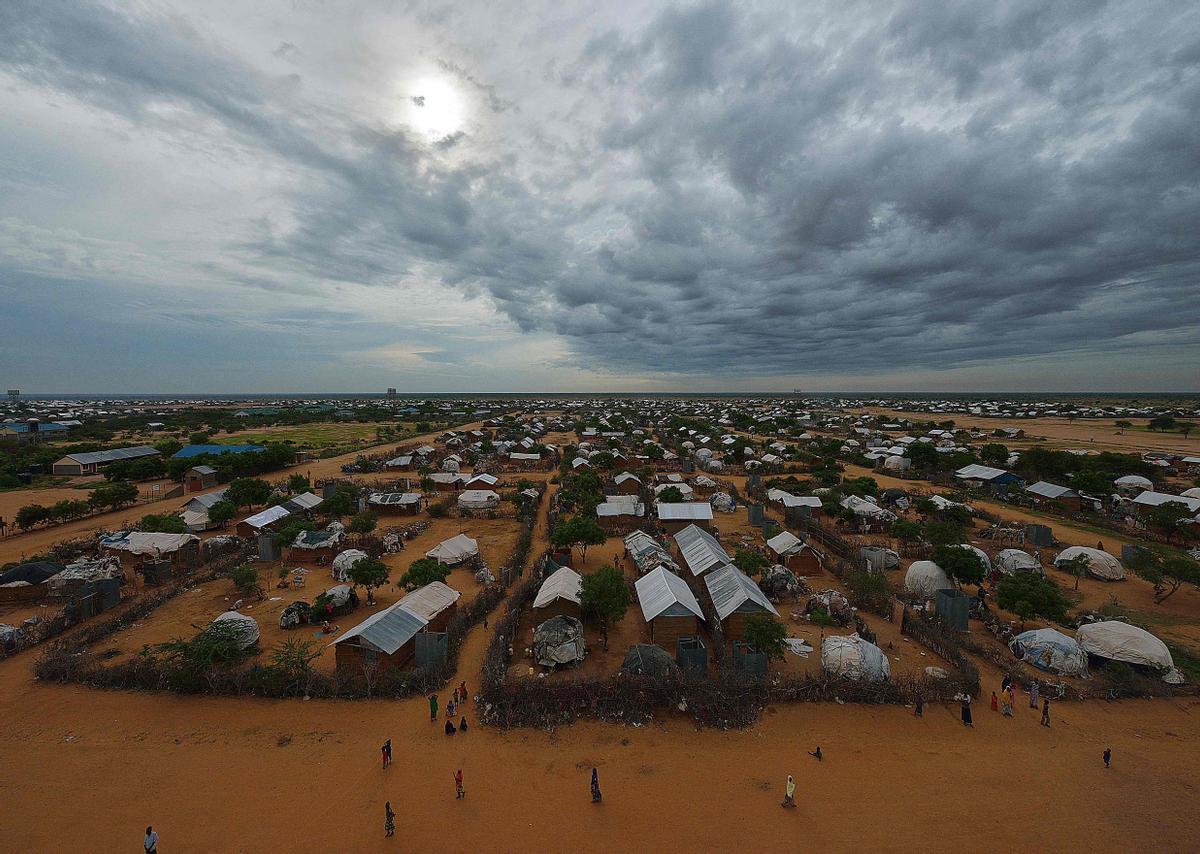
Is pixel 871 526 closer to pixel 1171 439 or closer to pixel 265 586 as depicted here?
pixel 265 586

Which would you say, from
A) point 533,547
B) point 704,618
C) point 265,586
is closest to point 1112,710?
point 704,618

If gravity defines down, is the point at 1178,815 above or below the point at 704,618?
below

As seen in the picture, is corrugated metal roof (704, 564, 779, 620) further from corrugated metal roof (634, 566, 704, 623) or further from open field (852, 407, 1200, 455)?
open field (852, 407, 1200, 455)

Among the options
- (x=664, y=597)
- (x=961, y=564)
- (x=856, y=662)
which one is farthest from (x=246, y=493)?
(x=961, y=564)

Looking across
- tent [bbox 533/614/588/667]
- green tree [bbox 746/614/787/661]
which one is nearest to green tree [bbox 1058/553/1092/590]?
green tree [bbox 746/614/787/661]

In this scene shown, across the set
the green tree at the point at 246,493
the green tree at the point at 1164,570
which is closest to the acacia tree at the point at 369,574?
the green tree at the point at 246,493

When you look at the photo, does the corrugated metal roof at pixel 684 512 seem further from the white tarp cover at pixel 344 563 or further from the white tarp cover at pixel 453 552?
the white tarp cover at pixel 344 563
